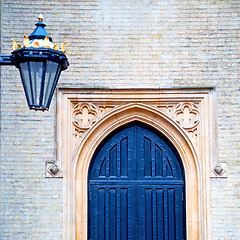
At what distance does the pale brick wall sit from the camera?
8.55 metres

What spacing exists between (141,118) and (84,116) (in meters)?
0.91

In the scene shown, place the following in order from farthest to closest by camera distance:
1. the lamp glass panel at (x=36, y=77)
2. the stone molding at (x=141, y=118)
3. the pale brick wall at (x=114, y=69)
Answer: the stone molding at (x=141, y=118), the pale brick wall at (x=114, y=69), the lamp glass panel at (x=36, y=77)

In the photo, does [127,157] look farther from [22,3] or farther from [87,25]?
[22,3]

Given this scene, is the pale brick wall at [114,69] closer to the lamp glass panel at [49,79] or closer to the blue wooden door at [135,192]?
the blue wooden door at [135,192]

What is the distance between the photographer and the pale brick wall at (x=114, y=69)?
8.55 metres

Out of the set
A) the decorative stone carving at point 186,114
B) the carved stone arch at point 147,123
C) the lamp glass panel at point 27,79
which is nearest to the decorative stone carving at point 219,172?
the carved stone arch at point 147,123

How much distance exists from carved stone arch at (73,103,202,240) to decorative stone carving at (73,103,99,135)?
0.10 m

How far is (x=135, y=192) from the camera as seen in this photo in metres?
8.94

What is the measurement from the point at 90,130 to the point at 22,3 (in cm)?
230

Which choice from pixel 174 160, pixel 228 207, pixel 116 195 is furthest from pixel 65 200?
pixel 228 207

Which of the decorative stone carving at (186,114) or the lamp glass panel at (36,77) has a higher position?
the decorative stone carving at (186,114)

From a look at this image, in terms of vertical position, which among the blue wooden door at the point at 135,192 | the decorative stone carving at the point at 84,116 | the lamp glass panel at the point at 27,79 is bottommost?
the blue wooden door at the point at 135,192

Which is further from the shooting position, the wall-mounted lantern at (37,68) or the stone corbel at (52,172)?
the stone corbel at (52,172)

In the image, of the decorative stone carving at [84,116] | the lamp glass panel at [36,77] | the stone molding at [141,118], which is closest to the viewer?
the lamp glass panel at [36,77]
